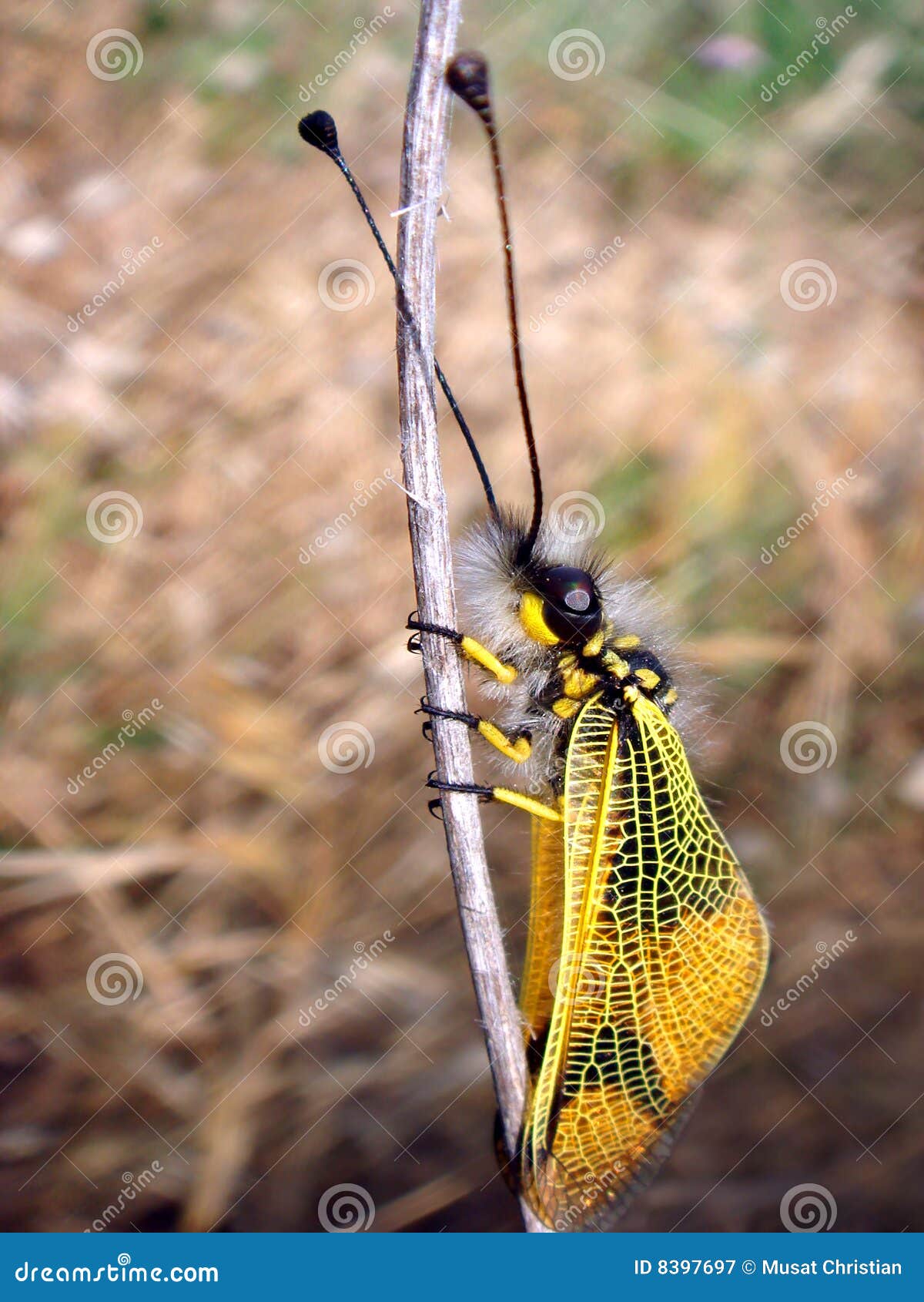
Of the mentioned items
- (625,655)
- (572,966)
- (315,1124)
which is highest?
(625,655)

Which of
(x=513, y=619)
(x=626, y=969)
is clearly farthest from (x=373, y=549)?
(x=626, y=969)

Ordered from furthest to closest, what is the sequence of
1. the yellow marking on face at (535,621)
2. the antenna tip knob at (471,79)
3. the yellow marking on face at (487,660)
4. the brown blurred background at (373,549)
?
the brown blurred background at (373,549) → the yellow marking on face at (535,621) → the yellow marking on face at (487,660) → the antenna tip knob at (471,79)

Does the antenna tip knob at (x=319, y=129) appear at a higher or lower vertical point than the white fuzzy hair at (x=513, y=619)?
higher

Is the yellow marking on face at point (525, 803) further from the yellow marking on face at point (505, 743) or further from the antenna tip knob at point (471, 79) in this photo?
the antenna tip knob at point (471, 79)

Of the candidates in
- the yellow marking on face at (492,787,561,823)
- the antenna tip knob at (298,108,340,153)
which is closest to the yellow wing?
the yellow marking on face at (492,787,561,823)

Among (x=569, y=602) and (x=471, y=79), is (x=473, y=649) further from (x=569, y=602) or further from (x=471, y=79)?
(x=471, y=79)

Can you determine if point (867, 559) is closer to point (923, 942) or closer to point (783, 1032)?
point (923, 942)

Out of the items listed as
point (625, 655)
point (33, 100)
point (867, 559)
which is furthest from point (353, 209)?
point (625, 655)

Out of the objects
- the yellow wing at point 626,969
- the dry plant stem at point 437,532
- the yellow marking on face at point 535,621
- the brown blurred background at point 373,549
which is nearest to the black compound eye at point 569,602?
the yellow marking on face at point 535,621
